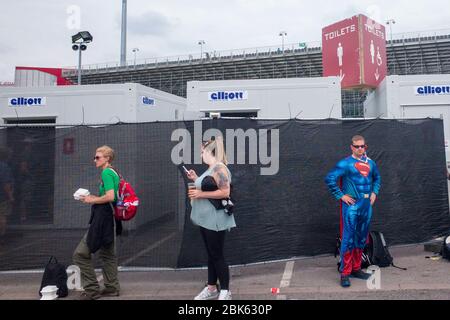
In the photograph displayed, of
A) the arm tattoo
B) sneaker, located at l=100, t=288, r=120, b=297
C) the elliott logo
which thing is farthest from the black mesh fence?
the arm tattoo

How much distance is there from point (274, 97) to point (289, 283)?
435cm

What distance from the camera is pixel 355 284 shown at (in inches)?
200

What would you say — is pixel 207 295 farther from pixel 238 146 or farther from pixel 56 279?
pixel 238 146

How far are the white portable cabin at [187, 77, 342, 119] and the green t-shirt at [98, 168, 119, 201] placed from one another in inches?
169

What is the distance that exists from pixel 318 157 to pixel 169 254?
2.58 metres

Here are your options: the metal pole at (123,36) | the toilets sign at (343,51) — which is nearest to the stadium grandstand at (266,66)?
the metal pole at (123,36)

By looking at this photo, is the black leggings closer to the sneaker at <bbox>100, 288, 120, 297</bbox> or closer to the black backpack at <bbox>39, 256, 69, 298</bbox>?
the sneaker at <bbox>100, 288, 120, 297</bbox>

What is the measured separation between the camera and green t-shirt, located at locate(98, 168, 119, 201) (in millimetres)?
4613

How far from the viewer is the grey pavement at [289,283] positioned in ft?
15.6

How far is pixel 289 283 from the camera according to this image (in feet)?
17.1

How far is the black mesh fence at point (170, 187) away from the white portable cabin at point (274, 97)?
2.17 metres

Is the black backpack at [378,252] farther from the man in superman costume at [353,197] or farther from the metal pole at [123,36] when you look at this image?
the metal pole at [123,36]
